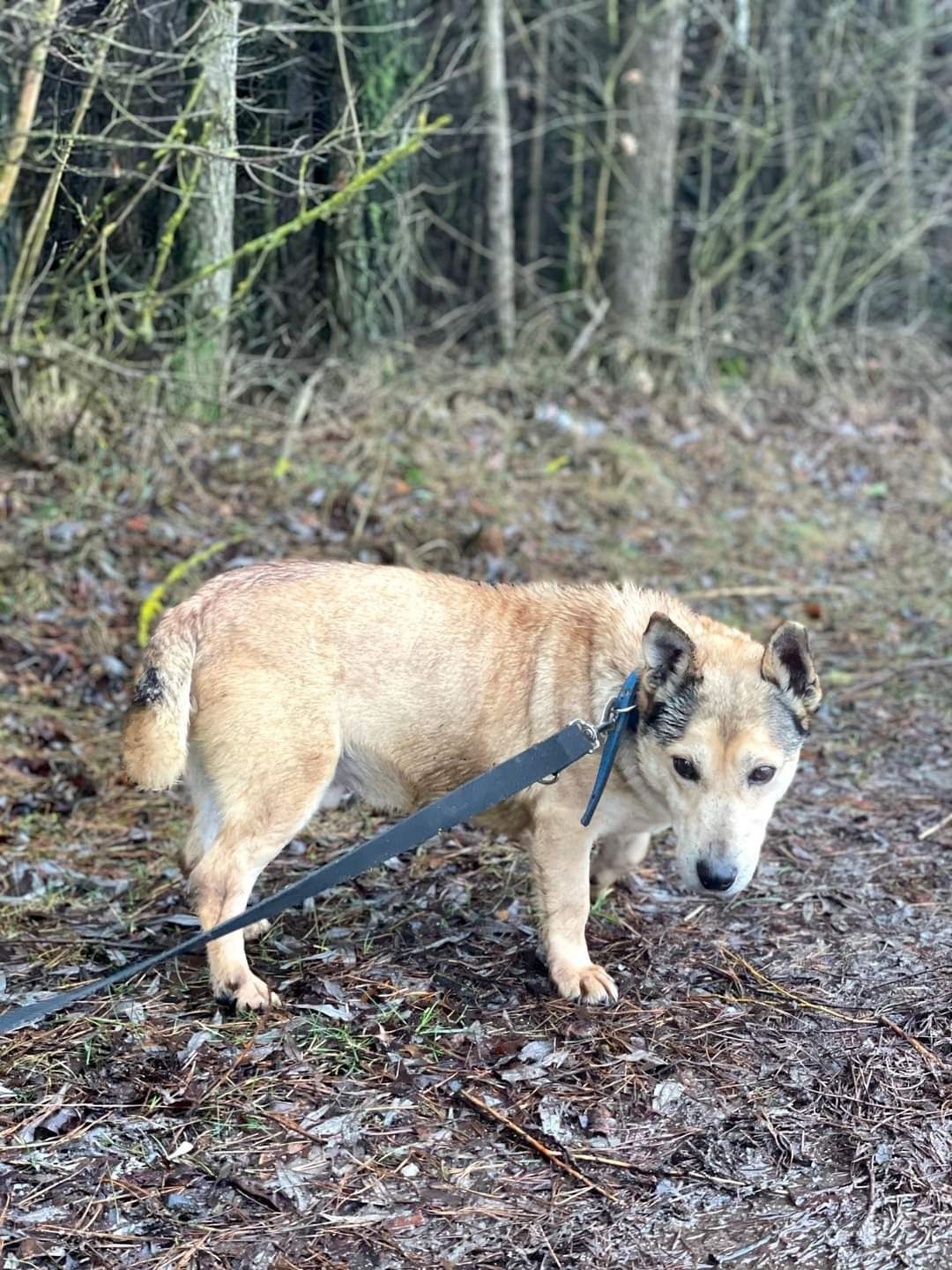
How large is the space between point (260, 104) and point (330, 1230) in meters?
5.64

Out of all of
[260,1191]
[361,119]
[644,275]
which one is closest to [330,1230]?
[260,1191]

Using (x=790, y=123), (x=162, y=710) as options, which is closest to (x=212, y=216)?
(x=162, y=710)

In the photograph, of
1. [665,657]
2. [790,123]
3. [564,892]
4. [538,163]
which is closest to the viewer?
[665,657]

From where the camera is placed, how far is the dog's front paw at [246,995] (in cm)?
453

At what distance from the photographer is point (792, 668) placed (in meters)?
4.51

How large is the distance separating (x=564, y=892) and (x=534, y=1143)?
3.70ft

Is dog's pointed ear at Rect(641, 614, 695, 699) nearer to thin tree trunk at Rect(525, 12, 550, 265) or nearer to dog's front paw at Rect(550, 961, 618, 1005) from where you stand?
dog's front paw at Rect(550, 961, 618, 1005)

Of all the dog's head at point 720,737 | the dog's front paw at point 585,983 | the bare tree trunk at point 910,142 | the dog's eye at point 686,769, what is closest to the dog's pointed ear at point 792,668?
the dog's head at point 720,737

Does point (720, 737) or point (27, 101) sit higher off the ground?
point (27, 101)

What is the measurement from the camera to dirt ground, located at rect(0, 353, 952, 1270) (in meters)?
3.50

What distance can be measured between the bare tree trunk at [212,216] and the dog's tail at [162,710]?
2954 millimetres

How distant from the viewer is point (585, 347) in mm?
13758

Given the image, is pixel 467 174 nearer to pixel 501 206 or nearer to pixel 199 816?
pixel 501 206

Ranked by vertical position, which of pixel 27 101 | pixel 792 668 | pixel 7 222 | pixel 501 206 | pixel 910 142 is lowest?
pixel 792 668
